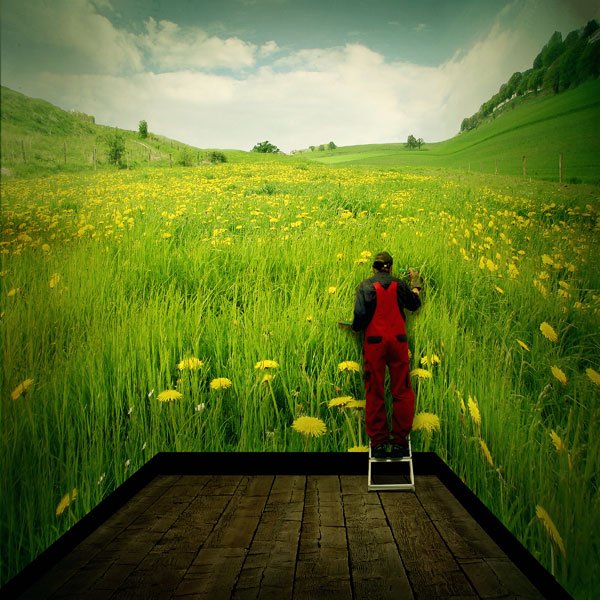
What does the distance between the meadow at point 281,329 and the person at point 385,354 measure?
0.11 m

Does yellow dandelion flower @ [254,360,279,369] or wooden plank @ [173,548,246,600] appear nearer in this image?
wooden plank @ [173,548,246,600]

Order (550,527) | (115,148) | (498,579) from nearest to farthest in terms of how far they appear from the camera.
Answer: (550,527) → (498,579) → (115,148)

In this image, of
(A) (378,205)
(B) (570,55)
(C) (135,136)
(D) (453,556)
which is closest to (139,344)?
(C) (135,136)

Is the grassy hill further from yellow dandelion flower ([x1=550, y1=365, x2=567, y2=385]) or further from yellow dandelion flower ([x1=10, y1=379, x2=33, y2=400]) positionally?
yellow dandelion flower ([x1=10, y1=379, x2=33, y2=400])

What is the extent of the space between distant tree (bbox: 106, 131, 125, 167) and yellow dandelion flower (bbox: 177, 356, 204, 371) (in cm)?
124

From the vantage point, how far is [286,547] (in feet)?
5.75

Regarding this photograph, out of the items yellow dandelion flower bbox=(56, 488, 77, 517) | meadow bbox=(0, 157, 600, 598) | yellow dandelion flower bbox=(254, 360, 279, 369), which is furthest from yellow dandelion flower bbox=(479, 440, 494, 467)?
A: yellow dandelion flower bbox=(56, 488, 77, 517)

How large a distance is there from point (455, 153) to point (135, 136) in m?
1.90

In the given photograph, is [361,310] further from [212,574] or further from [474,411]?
[212,574]

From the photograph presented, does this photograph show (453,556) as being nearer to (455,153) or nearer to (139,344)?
(139,344)

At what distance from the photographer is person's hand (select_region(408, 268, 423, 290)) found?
2.31 metres

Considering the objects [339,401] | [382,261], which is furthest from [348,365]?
[382,261]

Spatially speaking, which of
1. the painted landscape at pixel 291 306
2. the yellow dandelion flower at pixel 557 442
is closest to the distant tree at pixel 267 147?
the painted landscape at pixel 291 306

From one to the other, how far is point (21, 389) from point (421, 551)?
5.29 feet
